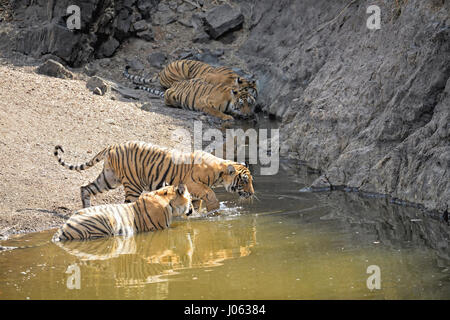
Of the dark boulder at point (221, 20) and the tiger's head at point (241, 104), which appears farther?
the dark boulder at point (221, 20)

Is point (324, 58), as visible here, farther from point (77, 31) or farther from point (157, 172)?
point (77, 31)

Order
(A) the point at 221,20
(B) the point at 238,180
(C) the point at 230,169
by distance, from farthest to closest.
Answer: (A) the point at 221,20 < (B) the point at 238,180 < (C) the point at 230,169

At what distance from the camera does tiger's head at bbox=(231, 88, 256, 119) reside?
12766 millimetres

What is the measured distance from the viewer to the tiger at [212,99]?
41.9 ft

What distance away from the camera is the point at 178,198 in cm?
692

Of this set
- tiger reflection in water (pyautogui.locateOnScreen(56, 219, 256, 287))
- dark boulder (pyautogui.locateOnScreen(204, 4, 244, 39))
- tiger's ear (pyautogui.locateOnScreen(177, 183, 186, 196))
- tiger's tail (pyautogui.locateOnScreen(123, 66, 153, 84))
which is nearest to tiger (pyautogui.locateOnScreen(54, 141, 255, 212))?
tiger's ear (pyautogui.locateOnScreen(177, 183, 186, 196))

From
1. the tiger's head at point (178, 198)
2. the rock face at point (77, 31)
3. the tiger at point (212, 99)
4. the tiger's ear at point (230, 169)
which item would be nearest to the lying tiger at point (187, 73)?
the tiger at point (212, 99)

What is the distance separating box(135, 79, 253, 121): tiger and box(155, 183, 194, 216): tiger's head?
566 cm

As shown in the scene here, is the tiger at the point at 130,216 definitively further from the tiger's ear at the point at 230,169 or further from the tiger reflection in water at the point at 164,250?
the tiger's ear at the point at 230,169

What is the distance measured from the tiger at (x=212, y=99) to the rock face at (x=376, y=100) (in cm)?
56

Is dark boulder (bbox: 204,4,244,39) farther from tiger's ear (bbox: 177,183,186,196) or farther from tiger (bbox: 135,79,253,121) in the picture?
tiger's ear (bbox: 177,183,186,196)

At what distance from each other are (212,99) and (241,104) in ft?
1.95

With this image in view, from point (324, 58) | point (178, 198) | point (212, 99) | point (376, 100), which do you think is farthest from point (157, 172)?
point (212, 99)

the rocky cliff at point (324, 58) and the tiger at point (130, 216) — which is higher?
the rocky cliff at point (324, 58)
